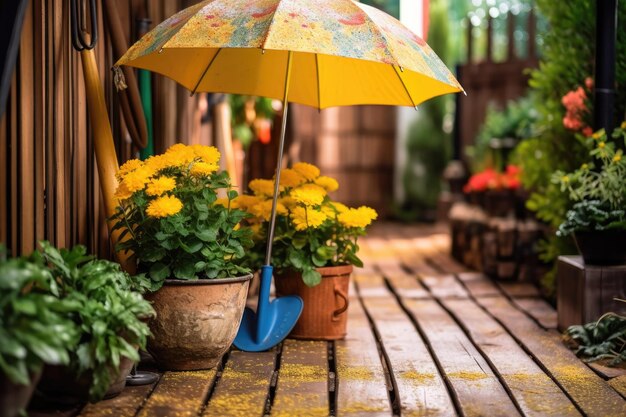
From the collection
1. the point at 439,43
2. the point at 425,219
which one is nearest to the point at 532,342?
the point at 425,219

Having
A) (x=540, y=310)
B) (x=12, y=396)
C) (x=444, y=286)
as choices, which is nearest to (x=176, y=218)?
(x=12, y=396)

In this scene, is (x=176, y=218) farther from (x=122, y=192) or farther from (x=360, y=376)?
(x=360, y=376)

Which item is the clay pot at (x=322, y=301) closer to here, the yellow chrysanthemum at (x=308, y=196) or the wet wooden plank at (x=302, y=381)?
the wet wooden plank at (x=302, y=381)

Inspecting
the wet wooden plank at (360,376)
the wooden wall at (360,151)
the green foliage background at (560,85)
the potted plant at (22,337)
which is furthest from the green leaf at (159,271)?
the wooden wall at (360,151)

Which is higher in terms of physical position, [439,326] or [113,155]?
[113,155]

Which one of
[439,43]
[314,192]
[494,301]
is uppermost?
[439,43]

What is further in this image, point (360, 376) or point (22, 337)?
point (360, 376)

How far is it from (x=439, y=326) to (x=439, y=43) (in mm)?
7804

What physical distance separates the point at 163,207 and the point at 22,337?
982 mm

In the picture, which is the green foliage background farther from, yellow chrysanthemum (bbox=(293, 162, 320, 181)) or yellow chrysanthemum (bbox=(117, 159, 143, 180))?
yellow chrysanthemum (bbox=(117, 159, 143, 180))

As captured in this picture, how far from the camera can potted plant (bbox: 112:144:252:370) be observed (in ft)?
11.0

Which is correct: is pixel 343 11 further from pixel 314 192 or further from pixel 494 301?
pixel 494 301

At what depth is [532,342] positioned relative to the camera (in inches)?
166

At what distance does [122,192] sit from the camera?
3281 millimetres
